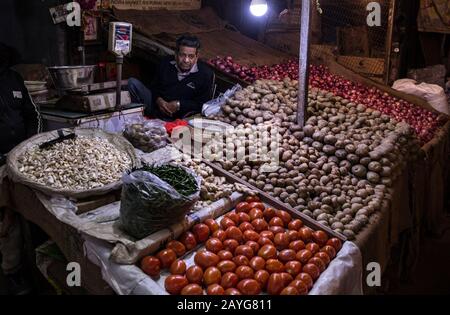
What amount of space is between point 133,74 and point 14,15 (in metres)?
1.96

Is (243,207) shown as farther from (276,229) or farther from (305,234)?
(305,234)

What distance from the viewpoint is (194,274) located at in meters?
2.54

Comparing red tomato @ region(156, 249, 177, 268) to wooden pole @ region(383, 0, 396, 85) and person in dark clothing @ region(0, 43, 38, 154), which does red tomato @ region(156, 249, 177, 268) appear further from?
wooden pole @ region(383, 0, 396, 85)

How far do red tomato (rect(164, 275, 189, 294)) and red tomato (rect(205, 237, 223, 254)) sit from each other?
38cm

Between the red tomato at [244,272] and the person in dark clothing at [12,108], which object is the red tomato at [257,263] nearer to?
the red tomato at [244,272]

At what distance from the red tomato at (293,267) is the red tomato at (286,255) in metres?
0.06

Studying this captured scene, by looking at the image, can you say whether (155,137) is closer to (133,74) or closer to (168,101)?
(168,101)

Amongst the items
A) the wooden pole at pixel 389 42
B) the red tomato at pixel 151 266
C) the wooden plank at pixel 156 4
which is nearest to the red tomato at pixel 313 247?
the red tomato at pixel 151 266

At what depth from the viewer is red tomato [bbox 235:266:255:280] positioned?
2561mm

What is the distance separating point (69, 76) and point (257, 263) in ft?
8.34

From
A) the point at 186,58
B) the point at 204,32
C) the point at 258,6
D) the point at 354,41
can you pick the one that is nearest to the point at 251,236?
the point at 186,58

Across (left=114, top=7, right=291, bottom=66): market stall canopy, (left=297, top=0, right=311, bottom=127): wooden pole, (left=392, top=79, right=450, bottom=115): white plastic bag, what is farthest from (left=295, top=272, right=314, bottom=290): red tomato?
(left=392, top=79, right=450, bottom=115): white plastic bag

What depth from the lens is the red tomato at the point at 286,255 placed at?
2770mm

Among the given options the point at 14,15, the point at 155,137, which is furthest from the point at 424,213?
the point at 14,15
